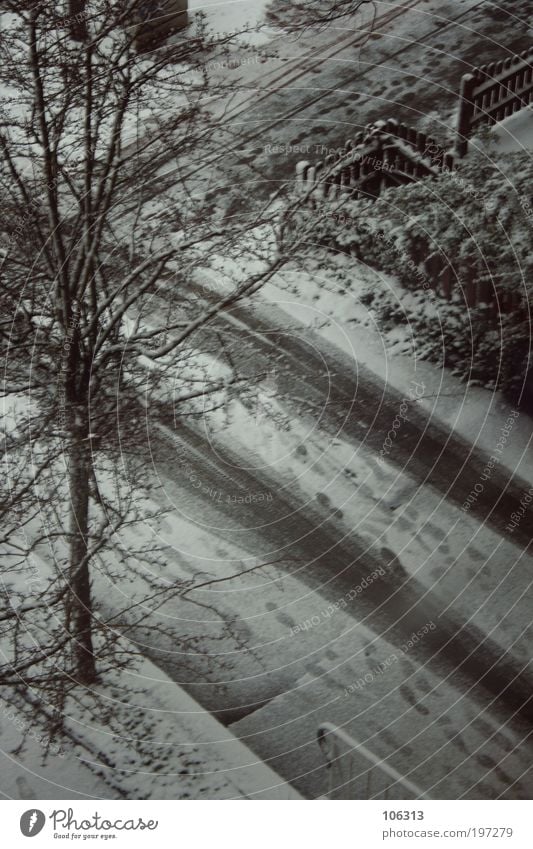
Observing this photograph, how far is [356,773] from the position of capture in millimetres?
3494

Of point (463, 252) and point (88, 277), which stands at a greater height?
point (88, 277)

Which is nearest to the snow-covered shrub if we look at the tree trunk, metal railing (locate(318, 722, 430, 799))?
the tree trunk

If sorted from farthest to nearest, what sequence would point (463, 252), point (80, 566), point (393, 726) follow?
point (80, 566) < point (463, 252) < point (393, 726)

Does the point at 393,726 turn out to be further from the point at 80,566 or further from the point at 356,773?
the point at 80,566

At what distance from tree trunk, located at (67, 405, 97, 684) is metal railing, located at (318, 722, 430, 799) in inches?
45.0

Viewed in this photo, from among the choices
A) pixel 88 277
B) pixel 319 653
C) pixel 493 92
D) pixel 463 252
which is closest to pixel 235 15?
pixel 493 92

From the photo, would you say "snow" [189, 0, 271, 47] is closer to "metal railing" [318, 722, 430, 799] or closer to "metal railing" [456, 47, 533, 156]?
"metal railing" [456, 47, 533, 156]

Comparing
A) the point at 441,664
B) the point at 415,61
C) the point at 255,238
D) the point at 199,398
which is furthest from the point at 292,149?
the point at 441,664

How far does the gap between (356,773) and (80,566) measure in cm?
154

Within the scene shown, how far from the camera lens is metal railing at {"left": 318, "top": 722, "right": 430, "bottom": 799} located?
3488 mm

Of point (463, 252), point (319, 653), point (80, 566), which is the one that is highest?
point (463, 252)

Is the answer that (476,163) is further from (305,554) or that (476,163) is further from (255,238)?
(305,554)

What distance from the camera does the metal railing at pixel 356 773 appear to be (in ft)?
11.4

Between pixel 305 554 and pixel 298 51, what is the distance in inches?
91.1
